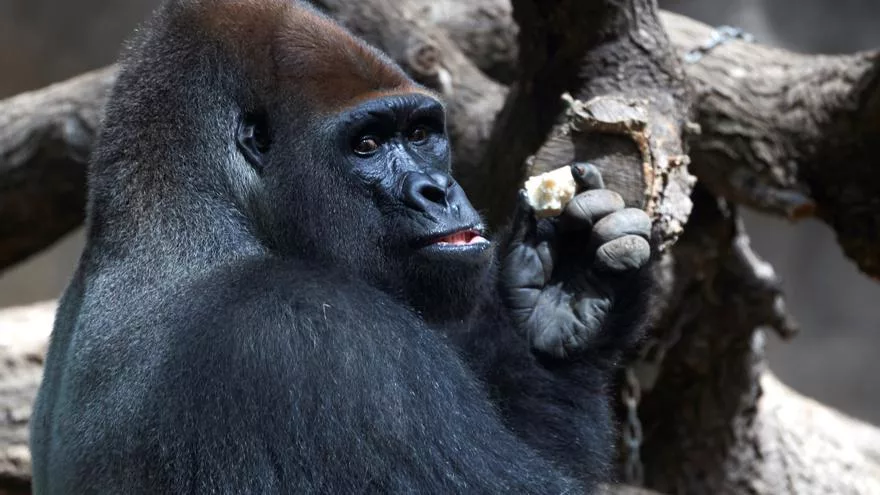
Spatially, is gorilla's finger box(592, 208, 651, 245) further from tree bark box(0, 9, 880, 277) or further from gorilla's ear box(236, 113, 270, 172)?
tree bark box(0, 9, 880, 277)

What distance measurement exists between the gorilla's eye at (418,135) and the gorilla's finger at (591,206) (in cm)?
43

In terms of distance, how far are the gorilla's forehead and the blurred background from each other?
21.6ft

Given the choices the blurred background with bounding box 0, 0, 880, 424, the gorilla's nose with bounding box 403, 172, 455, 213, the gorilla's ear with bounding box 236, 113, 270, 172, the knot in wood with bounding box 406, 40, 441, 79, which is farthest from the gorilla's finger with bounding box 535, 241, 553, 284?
the blurred background with bounding box 0, 0, 880, 424

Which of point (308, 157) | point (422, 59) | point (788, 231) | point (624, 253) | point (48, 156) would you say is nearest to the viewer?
point (308, 157)

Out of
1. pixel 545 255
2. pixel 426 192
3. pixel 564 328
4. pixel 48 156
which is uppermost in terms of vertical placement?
pixel 426 192

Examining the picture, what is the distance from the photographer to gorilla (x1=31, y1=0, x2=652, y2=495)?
6.95 feet

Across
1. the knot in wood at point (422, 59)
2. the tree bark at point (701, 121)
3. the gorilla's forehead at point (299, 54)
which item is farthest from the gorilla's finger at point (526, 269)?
the knot in wood at point (422, 59)

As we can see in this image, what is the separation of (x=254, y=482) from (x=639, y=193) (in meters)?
1.33

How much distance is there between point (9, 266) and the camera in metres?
4.91

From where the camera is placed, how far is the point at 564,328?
274 cm

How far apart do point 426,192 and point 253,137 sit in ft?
1.51

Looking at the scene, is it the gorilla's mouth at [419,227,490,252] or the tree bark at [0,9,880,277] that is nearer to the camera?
the gorilla's mouth at [419,227,490,252]

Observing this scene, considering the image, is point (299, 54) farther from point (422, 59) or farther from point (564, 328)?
point (422, 59)

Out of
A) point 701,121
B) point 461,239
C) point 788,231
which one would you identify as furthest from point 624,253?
point 788,231
